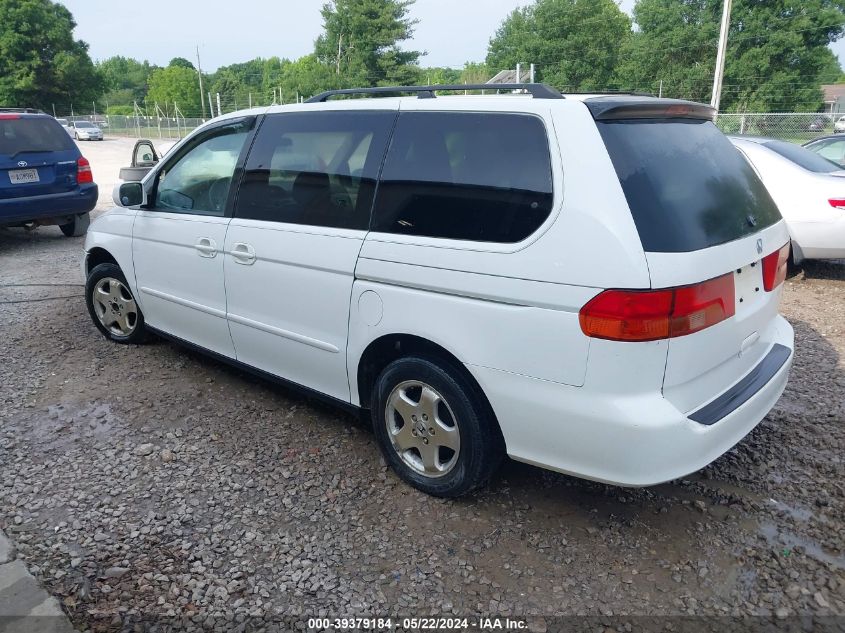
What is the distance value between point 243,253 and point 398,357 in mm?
1174

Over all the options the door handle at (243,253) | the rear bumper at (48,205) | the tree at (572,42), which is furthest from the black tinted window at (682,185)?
the tree at (572,42)

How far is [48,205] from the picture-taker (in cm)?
881

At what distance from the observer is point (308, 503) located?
10.5ft

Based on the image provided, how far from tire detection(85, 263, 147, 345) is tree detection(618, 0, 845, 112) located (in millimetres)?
49569

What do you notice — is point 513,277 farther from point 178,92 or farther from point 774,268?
Result: point 178,92

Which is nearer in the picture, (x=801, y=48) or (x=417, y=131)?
(x=417, y=131)

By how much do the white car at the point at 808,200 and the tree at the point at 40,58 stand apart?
73.4 meters

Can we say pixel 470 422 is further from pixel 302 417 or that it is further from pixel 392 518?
pixel 302 417

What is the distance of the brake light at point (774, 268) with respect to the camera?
3.06 m

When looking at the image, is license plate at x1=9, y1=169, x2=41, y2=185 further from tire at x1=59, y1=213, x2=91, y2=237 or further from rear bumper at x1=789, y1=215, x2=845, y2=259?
rear bumper at x1=789, y1=215, x2=845, y2=259

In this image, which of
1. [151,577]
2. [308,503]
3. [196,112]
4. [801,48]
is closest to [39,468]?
[151,577]

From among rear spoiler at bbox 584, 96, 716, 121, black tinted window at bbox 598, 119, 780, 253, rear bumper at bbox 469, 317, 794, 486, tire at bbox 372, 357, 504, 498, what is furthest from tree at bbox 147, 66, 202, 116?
rear bumper at bbox 469, 317, 794, 486

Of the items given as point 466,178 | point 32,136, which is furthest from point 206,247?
point 32,136

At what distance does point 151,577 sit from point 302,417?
4.90 ft
